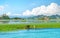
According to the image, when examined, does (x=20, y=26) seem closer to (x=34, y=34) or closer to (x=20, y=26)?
(x=20, y=26)

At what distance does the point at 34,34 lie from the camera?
1.98 m

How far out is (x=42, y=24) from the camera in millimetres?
2043

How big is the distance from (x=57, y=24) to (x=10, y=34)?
0.74 m

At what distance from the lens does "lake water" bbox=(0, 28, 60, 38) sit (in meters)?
1.92

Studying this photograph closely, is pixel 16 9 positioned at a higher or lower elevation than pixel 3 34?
higher

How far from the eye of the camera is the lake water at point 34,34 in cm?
192

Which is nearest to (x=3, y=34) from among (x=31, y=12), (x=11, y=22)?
(x=11, y=22)

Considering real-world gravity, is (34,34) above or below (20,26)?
below

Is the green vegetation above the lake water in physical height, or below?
above

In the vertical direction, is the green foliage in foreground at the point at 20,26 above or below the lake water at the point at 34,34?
above

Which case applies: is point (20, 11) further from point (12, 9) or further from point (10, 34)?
point (10, 34)

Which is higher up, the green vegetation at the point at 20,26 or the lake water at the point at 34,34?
the green vegetation at the point at 20,26

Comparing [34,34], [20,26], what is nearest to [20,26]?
[20,26]

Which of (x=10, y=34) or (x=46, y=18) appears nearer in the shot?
(x=10, y=34)
